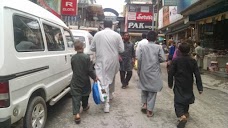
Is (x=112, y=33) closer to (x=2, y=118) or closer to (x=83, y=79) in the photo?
(x=83, y=79)

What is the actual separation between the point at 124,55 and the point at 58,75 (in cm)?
365

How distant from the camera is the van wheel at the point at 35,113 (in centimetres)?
372

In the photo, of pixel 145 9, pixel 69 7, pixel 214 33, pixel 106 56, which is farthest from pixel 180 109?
pixel 145 9

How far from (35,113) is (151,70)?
8.15 ft

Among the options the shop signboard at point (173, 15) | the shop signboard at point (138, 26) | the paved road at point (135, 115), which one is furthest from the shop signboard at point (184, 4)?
the shop signboard at point (138, 26)

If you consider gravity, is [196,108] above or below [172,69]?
below

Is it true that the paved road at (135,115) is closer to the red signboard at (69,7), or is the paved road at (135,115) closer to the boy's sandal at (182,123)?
the boy's sandal at (182,123)

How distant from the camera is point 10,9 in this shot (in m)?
3.34

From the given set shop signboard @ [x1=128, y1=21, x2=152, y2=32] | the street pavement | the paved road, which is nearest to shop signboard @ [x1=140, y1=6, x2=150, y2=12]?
shop signboard @ [x1=128, y1=21, x2=152, y2=32]

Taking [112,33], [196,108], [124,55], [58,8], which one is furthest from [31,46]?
[58,8]

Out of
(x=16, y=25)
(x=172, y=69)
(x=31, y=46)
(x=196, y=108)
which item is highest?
(x=16, y=25)

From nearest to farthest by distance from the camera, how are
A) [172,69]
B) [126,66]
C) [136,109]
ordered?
[172,69] → [136,109] → [126,66]

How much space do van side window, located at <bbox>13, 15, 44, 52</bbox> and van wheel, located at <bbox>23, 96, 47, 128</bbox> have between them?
76cm

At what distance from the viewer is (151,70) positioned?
17.9ft
